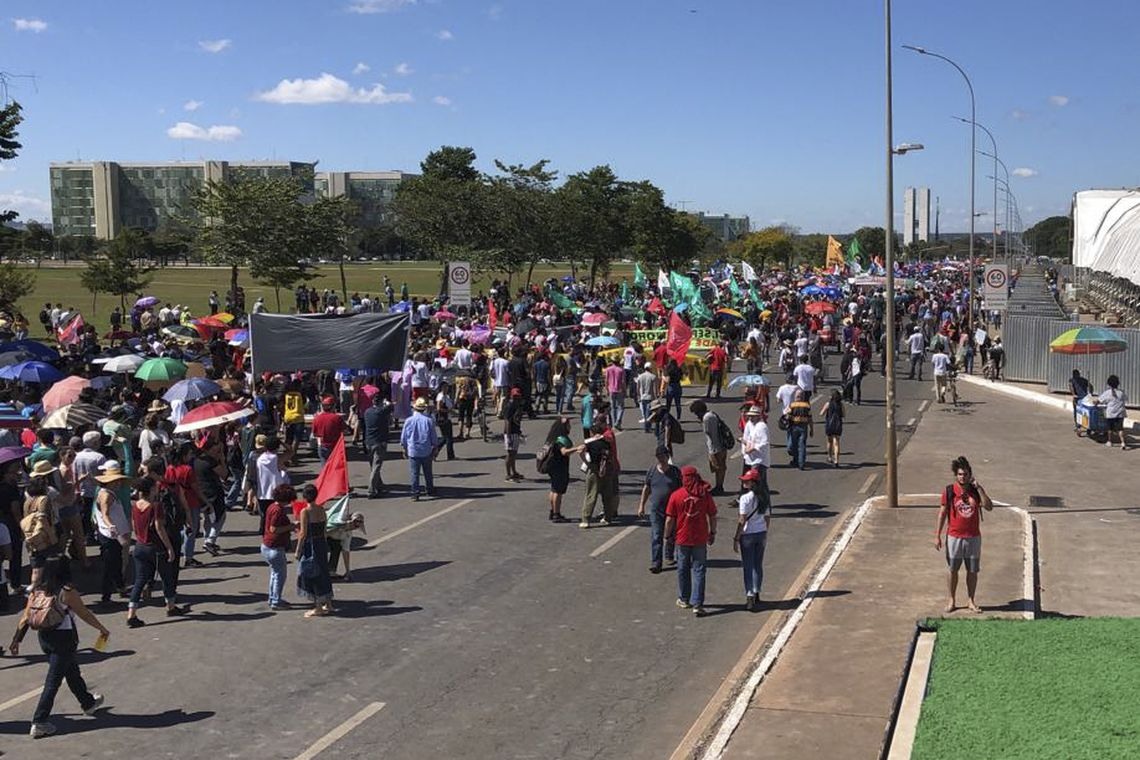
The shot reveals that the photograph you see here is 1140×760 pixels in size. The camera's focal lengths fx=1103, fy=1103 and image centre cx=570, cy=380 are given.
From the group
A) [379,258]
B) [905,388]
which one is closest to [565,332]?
[905,388]

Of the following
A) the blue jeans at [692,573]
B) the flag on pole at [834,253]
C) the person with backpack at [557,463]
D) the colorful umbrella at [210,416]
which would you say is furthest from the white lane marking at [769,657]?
the flag on pole at [834,253]

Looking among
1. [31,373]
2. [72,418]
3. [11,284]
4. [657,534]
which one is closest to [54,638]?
[657,534]

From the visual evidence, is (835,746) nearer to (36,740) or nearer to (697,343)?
(36,740)

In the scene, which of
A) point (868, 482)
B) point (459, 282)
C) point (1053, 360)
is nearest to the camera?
point (868, 482)

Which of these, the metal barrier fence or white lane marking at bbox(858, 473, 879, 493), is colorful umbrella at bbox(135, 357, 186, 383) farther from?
the metal barrier fence

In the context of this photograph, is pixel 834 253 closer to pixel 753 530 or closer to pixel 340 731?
pixel 753 530

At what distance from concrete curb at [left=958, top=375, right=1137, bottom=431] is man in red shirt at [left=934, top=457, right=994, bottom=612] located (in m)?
15.0

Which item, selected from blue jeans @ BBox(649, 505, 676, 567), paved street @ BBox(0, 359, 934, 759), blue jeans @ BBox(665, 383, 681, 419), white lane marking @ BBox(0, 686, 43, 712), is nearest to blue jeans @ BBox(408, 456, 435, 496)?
paved street @ BBox(0, 359, 934, 759)

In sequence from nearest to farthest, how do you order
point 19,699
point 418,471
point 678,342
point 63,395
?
point 19,699 < point 63,395 < point 418,471 < point 678,342

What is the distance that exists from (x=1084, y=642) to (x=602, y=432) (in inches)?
266

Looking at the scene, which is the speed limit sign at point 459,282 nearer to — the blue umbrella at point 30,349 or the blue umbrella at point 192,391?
the blue umbrella at point 30,349

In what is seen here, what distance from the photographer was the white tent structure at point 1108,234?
133ft

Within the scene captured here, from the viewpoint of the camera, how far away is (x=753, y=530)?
11.5 metres

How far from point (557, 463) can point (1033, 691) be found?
25.2 feet
